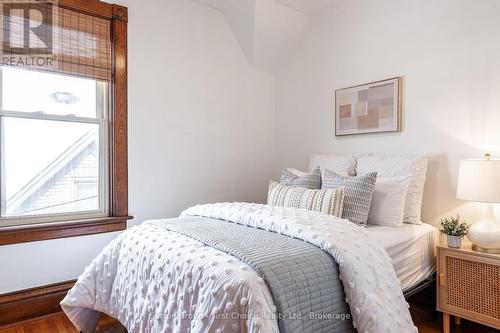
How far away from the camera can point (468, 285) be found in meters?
2.00

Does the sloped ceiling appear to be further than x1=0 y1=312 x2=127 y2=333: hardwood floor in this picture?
Yes

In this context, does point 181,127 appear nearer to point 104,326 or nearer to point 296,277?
point 104,326

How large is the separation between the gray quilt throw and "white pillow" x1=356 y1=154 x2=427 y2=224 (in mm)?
1233

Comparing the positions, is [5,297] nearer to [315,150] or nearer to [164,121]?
[164,121]

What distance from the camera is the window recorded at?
2.40 m

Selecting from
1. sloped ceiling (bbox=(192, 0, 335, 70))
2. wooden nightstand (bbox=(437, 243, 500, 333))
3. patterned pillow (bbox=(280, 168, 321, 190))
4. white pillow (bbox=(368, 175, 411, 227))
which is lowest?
wooden nightstand (bbox=(437, 243, 500, 333))

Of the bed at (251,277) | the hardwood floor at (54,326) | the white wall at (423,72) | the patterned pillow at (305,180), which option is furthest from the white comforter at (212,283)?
the white wall at (423,72)

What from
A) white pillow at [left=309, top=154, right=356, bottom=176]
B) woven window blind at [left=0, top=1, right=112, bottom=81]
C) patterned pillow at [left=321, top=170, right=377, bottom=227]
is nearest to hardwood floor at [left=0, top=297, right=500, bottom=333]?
patterned pillow at [left=321, top=170, right=377, bottom=227]

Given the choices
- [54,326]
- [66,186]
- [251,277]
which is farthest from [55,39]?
[251,277]

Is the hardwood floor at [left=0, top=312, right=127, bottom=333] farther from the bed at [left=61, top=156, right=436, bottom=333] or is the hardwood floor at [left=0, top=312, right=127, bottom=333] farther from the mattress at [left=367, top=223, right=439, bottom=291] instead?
the mattress at [left=367, top=223, right=439, bottom=291]

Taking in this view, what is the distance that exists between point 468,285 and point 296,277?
1.33 metres

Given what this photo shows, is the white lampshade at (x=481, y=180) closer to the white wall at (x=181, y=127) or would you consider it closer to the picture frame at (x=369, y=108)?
the picture frame at (x=369, y=108)

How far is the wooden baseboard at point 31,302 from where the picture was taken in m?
2.32

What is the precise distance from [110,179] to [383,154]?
7.31ft
